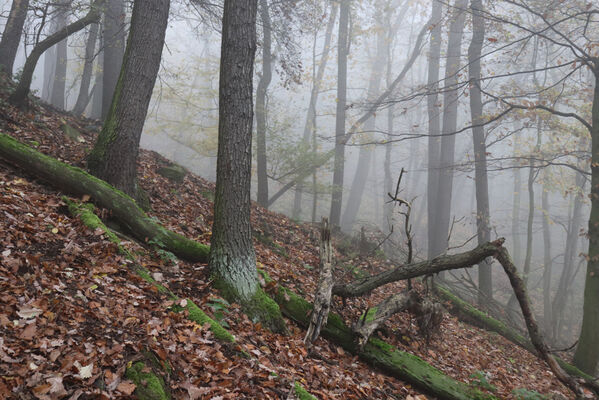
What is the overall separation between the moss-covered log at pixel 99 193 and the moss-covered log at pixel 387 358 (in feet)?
4.83

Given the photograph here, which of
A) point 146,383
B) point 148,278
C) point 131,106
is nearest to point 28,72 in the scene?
point 131,106

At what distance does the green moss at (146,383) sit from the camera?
105 inches

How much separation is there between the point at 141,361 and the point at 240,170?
245 centimetres

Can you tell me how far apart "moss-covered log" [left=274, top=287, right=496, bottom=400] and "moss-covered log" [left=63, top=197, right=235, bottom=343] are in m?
1.50

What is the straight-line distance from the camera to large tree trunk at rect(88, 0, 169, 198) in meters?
5.94

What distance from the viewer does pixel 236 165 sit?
15.1 feet

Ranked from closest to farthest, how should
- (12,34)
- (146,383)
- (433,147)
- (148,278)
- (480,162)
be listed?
(146,383), (148,278), (12,34), (480,162), (433,147)

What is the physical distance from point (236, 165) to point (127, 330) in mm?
2240

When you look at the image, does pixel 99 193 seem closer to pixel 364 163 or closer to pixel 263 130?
pixel 263 130

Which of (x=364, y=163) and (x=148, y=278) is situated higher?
(x=364, y=163)

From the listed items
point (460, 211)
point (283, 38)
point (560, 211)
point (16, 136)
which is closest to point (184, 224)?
point (16, 136)

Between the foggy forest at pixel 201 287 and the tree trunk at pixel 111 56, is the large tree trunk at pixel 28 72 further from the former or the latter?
the tree trunk at pixel 111 56

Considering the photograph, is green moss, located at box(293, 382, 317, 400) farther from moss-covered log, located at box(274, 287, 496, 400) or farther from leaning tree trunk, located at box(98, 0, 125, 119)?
leaning tree trunk, located at box(98, 0, 125, 119)

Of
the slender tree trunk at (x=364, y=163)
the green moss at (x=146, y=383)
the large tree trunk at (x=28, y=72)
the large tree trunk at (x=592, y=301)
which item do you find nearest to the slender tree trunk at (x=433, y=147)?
the slender tree trunk at (x=364, y=163)
